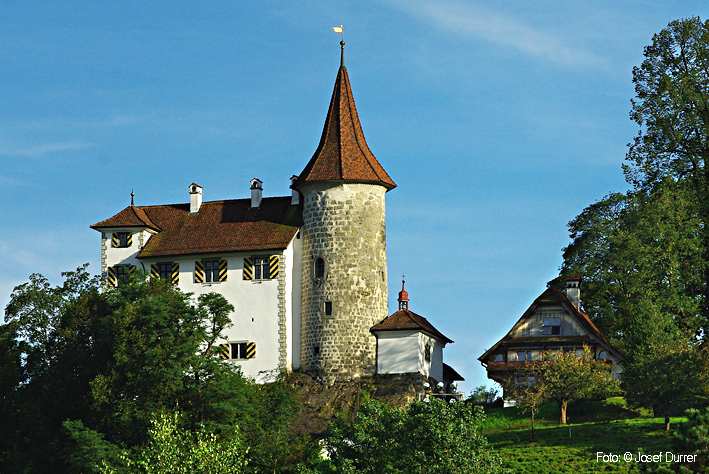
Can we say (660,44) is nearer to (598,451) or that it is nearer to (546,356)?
(546,356)

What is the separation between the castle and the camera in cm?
6612

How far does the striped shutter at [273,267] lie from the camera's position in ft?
221

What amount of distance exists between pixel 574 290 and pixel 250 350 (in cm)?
1601

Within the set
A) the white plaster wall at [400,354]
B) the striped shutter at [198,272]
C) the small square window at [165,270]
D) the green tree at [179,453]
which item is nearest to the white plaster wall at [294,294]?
the white plaster wall at [400,354]

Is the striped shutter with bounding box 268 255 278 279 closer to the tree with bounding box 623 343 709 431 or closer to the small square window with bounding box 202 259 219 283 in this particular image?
the small square window with bounding box 202 259 219 283

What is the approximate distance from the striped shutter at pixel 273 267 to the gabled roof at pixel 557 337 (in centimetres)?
1062

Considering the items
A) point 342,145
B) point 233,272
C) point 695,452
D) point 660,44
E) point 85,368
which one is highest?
point 660,44

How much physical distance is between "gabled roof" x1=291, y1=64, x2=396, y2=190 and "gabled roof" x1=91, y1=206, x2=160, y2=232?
7.76m

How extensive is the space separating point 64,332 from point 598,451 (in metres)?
22.9

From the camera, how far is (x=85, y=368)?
5953cm

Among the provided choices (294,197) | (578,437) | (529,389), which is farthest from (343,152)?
(578,437)

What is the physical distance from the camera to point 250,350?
66.9m

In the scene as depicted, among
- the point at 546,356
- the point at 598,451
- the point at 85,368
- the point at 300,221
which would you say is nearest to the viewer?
the point at 598,451

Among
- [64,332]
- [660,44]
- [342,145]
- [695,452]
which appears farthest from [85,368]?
[660,44]
